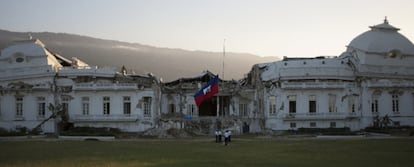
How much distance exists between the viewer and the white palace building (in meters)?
59.1

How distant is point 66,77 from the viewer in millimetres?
61281

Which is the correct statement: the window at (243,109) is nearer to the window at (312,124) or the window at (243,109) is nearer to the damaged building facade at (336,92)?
the damaged building facade at (336,92)

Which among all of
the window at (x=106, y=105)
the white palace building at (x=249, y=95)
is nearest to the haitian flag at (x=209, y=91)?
the white palace building at (x=249, y=95)

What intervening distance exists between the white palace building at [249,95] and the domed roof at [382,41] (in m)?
0.23

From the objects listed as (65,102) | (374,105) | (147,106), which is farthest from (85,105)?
(374,105)

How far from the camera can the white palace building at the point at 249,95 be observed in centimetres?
5909

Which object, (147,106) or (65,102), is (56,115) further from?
(147,106)

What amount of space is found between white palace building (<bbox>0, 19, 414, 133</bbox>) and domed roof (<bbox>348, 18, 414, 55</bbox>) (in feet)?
0.75

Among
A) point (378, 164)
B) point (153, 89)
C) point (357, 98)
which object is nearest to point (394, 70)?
point (357, 98)

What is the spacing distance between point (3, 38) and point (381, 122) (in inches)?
3809

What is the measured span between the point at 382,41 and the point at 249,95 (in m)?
15.9

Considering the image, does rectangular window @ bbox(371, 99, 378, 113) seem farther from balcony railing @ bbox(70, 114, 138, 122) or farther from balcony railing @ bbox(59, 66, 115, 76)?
balcony railing @ bbox(59, 66, 115, 76)

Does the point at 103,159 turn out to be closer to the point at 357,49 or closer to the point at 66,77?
the point at 66,77

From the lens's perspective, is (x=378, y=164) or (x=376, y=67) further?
(x=376, y=67)
